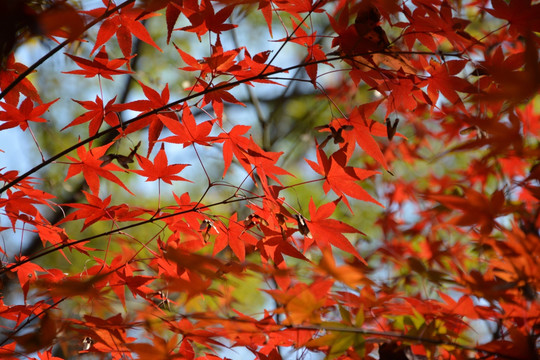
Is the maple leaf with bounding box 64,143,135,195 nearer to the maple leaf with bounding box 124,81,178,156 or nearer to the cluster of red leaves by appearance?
the cluster of red leaves

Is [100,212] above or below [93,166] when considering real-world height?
below

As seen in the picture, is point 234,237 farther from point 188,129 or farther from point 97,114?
point 97,114

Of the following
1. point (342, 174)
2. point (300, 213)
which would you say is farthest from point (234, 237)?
point (342, 174)

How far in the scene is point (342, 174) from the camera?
83 centimetres

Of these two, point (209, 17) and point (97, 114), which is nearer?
point (209, 17)

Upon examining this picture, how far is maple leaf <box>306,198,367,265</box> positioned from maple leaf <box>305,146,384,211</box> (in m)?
0.05

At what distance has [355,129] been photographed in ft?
2.84

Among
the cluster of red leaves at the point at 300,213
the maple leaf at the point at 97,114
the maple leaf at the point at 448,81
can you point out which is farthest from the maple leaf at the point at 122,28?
the maple leaf at the point at 448,81

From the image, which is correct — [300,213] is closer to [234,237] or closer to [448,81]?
[234,237]

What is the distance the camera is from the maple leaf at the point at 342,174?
807mm

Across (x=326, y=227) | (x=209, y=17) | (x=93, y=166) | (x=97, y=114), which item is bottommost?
(x=326, y=227)

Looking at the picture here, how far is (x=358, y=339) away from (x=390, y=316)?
0.97ft

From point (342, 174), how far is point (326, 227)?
0.11 metres

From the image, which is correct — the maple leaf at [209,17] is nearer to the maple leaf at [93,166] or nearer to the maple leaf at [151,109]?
the maple leaf at [151,109]
